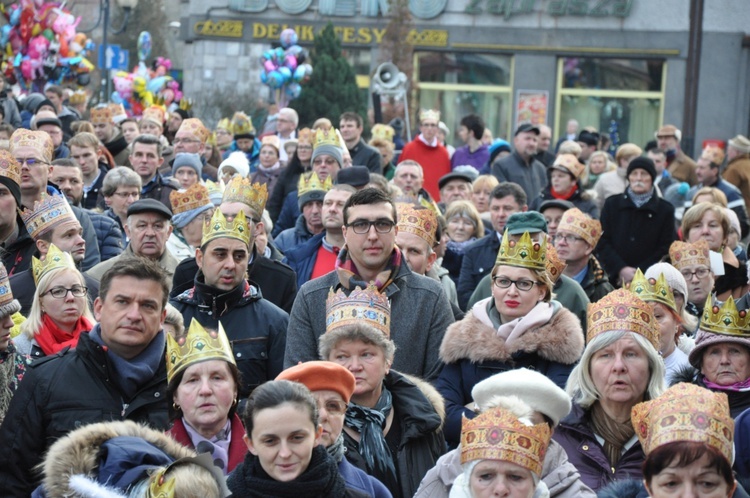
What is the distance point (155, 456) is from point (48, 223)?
4477 millimetres

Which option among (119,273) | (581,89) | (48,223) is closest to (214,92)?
(581,89)

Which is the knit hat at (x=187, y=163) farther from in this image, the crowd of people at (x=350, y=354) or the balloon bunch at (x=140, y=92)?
the balloon bunch at (x=140, y=92)

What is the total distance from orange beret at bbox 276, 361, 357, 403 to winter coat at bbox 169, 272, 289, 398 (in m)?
1.50

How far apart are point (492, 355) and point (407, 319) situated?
0.63 m

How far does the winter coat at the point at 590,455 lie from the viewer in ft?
18.3

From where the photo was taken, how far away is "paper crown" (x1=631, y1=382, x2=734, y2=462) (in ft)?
15.5

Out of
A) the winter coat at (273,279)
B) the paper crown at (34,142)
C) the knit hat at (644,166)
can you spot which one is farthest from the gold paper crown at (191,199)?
the knit hat at (644,166)

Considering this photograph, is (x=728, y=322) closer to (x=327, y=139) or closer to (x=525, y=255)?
(x=525, y=255)

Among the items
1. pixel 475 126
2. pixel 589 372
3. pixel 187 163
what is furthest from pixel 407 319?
pixel 475 126

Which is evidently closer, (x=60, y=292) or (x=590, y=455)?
(x=590, y=455)

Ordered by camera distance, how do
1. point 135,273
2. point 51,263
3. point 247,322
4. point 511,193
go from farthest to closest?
point 511,193
point 51,263
point 247,322
point 135,273

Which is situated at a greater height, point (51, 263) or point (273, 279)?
point (51, 263)

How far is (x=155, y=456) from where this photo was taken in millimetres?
4312

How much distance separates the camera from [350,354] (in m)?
5.78
